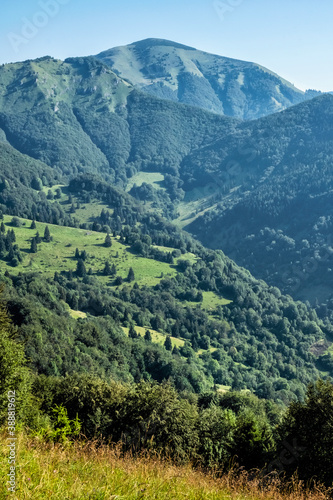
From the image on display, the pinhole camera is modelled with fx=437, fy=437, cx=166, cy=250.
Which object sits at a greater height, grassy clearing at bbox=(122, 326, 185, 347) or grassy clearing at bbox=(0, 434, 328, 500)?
grassy clearing at bbox=(0, 434, 328, 500)

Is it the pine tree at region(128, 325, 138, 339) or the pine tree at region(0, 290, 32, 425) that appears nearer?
the pine tree at region(0, 290, 32, 425)

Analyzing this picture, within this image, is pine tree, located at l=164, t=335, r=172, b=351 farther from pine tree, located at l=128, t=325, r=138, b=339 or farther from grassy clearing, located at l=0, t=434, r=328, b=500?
grassy clearing, located at l=0, t=434, r=328, b=500

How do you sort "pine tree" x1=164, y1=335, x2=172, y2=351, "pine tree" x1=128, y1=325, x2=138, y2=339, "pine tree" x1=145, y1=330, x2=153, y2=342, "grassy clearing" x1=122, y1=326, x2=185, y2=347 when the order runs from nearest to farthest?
"pine tree" x1=128, y1=325, x2=138, y2=339 → "pine tree" x1=145, y1=330, x2=153, y2=342 → "pine tree" x1=164, y1=335, x2=172, y2=351 → "grassy clearing" x1=122, y1=326, x2=185, y2=347

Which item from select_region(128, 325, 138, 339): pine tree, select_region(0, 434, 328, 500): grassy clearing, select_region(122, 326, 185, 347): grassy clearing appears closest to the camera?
select_region(0, 434, 328, 500): grassy clearing

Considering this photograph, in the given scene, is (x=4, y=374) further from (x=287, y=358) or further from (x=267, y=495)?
(x=287, y=358)

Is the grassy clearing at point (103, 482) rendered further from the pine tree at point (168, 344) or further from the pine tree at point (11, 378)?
the pine tree at point (168, 344)

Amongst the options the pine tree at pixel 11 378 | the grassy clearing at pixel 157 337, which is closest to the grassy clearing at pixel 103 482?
the pine tree at pixel 11 378

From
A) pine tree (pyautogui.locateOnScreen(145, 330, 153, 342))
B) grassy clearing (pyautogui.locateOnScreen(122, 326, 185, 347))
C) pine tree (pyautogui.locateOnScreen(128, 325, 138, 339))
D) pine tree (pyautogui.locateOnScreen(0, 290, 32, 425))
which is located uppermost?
pine tree (pyautogui.locateOnScreen(0, 290, 32, 425))

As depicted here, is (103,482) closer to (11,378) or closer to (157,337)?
(11,378)

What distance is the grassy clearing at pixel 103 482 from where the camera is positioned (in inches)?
317

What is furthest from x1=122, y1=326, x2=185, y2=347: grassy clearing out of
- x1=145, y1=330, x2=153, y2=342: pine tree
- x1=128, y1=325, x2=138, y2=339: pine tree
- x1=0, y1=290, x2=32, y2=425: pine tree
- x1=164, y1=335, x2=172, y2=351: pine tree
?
x1=0, y1=290, x2=32, y2=425: pine tree

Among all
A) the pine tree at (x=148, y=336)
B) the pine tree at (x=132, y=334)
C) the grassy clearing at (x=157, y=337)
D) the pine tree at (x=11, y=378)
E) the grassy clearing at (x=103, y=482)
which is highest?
the grassy clearing at (x=103, y=482)

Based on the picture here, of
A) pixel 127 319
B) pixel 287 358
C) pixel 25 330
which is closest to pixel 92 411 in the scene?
pixel 25 330

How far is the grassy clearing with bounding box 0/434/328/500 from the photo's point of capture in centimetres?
806
